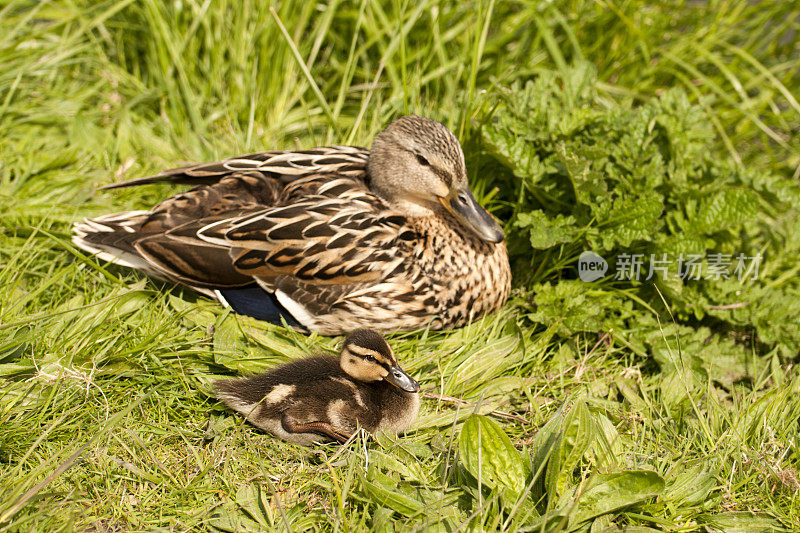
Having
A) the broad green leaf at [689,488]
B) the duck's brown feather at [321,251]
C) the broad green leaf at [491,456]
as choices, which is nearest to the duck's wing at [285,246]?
the duck's brown feather at [321,251]

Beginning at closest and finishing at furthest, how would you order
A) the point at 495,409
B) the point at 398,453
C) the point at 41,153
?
the point at 398,453
the point at 495,409
the point at 41,153

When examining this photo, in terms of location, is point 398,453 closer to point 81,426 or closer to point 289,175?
point 81,426

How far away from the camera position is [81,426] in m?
2.67

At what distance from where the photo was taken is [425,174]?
3.18m

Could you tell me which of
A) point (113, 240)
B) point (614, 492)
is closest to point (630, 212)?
point (614, 492)

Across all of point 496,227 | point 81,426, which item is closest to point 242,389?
point 81,426

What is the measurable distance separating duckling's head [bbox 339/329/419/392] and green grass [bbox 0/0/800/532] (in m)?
0.25

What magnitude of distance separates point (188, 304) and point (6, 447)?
958 millimetres

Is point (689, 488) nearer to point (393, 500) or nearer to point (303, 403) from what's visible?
point (393, 500)

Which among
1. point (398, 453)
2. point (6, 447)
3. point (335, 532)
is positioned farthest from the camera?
point (398, 453)

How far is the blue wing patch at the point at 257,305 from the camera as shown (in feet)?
10.4

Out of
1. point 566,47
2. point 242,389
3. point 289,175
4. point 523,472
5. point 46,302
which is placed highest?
point 566,47

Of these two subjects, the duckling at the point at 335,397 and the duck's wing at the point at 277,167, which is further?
the duck's wing at the point at 277,167

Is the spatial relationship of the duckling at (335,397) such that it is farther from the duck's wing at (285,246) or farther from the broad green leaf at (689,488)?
the broad green leaf at (689,488)
